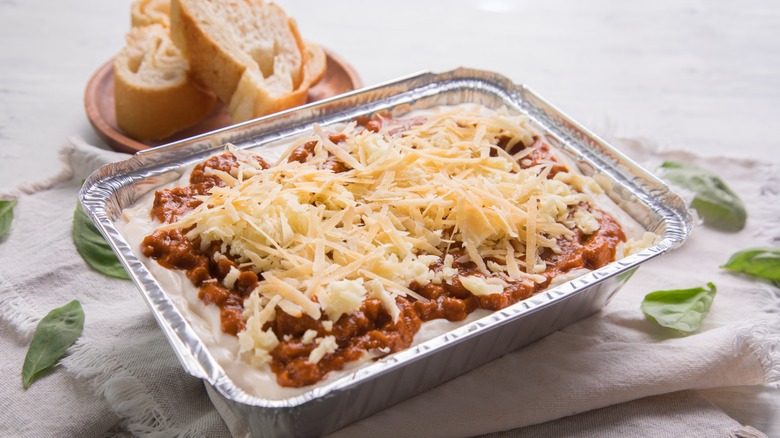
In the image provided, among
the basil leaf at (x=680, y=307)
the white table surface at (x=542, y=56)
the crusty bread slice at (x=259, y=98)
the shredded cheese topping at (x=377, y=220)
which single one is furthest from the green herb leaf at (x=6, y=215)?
the basil leaf at (x=680, y=307)

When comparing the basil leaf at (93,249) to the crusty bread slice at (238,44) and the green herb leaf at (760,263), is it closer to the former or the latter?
the crusty bread slice at (238,44)

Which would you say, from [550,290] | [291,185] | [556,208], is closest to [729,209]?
[556,208]

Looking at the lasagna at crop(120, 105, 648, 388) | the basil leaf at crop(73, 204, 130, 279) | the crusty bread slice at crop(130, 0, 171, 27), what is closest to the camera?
the lasagna at crop(120, 105, 648, 388)

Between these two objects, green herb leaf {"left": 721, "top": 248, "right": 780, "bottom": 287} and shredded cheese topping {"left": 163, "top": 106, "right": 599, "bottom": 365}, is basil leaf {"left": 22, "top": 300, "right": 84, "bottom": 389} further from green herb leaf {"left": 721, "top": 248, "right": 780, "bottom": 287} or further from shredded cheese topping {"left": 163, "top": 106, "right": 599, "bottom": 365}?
green herb leaf {"left": 721, "top": 248, "right": 780, "bottom": 287}

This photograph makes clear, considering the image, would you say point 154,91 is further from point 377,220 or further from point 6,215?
point 377,220

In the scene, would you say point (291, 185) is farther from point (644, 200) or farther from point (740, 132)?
point (740, 132)

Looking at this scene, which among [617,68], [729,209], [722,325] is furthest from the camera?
[617,68]

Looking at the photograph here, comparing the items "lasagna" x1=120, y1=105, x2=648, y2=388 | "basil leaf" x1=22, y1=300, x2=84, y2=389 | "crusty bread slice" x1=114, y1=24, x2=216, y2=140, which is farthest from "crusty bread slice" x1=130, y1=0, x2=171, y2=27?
"basil leaf" x1=22, y1=300, x2=84, y2=389
